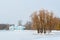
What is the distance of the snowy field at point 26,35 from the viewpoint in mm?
6500

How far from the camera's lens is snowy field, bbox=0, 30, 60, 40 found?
6500 millimetres

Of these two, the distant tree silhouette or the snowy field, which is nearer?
the snowy field

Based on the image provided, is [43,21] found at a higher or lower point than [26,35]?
higher

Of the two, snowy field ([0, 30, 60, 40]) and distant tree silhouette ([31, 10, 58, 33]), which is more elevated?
distant tree silhouette ([31, 10, 58, 33])

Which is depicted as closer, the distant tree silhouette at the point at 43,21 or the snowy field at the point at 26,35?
the snowy field at the point at 26,35

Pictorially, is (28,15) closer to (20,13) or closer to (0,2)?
(20,13)

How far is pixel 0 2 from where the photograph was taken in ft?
25.3

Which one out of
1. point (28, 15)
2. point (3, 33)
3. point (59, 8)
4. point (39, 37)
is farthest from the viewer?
point (59, 8)

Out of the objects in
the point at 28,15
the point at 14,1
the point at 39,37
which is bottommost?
the point at 39,37

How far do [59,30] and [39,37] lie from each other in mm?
1526

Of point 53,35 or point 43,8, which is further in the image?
point 43,8

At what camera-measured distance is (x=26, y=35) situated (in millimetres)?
7062

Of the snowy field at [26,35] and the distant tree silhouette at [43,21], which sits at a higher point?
the distant tree silhouette at [43,21]

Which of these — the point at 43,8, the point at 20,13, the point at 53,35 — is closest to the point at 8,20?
the point at 20,13
